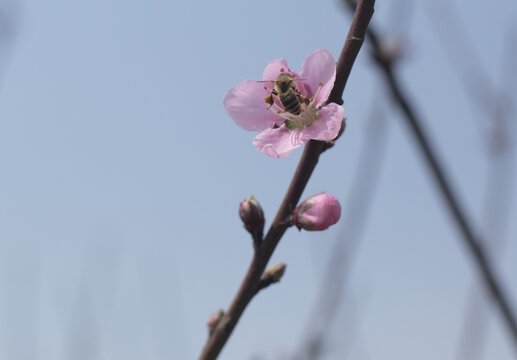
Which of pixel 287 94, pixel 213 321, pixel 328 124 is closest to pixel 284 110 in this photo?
pixel 287 94

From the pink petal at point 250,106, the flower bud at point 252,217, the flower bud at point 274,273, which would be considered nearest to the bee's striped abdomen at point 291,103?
the pink petal at point 250,106

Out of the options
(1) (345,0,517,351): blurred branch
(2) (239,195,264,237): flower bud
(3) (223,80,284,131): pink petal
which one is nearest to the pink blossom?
(3) (223,80,284,131): pink petal

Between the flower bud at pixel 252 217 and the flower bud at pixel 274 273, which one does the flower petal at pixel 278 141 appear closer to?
the flower bud at pixel 252 217

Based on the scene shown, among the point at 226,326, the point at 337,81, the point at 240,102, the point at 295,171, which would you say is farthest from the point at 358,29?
the point at 226,326

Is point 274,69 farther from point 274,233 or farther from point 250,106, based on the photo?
point 274,233

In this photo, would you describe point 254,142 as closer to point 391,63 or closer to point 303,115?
point 303,115

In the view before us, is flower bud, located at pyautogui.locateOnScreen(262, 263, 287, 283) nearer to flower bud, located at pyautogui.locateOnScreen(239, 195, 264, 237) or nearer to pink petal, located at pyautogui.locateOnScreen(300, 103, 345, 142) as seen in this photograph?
flower bud, located at pyautogui.locateOnScreen(239, 195, 264, 237)
